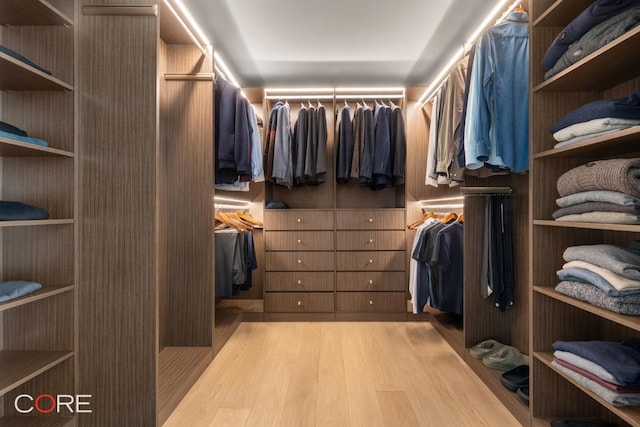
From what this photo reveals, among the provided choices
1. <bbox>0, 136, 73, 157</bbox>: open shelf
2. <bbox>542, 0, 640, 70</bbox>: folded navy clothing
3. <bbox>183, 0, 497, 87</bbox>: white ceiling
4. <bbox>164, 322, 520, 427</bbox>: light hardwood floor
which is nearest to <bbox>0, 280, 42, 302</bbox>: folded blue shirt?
<bbox>0, 136, 73, 157</bbox>: open shelf

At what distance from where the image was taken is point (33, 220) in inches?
57.2

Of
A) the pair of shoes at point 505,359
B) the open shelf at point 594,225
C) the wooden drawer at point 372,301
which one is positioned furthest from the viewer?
the wooden drawer at point 372,301

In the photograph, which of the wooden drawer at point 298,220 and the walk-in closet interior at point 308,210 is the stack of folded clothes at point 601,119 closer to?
the walk-in closet interior at point 308,210

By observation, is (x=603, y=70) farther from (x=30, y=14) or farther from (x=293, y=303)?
(x=293, y=303)

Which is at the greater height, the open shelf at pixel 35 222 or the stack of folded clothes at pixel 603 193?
the stack of folded clothes at pixel 603 193

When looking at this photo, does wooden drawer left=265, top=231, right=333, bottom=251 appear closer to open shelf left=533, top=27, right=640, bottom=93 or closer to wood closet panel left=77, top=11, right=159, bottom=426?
wood closet panel left=77, top=11, right=159, bottom=426

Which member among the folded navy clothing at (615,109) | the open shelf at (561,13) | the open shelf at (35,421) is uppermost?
the open shelf at (561,13)

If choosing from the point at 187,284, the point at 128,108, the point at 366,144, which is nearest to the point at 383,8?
the point at 366,144

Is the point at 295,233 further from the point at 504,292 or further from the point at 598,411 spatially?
the point at 598,411

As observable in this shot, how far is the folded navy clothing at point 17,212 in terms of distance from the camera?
1402 mm

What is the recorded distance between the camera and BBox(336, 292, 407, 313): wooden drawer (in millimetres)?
3523

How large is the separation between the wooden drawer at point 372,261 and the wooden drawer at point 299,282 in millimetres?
175

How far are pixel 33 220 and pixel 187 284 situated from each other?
1242 mm

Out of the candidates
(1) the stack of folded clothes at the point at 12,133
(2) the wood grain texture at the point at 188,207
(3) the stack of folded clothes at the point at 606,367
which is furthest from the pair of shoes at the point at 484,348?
(1) the stack of folded clothes at the point at 12,133
